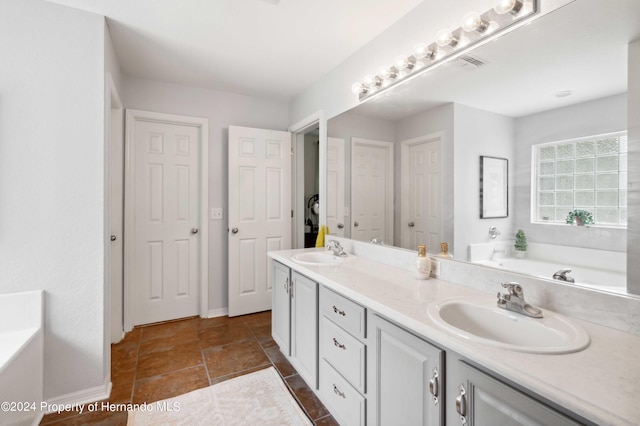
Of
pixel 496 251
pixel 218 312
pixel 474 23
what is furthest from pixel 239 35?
pixel 218 312

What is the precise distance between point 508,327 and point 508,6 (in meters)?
1.34

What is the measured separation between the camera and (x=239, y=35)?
2.15 m

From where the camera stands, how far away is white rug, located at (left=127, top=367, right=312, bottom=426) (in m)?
1.63

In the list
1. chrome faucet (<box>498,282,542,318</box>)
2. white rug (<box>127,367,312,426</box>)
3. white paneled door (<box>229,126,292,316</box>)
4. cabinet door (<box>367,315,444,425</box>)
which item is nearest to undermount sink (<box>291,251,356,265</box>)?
white rug (<box>127,367,312,426</box>)

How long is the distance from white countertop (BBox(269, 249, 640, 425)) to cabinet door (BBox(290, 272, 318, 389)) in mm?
533

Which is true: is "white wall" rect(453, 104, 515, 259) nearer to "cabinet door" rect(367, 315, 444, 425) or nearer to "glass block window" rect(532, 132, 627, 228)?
"glass block window" rect(532, 132, 627, 228)

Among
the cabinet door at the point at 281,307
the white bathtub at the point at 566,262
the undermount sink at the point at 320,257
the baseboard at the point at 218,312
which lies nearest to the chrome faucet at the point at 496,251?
the white bathtub at the point at 566,262

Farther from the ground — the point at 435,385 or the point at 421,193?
the point at 421,193

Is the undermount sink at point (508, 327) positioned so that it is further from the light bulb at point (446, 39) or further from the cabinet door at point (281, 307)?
the light bulb at point (446, 39)

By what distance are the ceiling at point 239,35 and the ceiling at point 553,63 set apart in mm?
701

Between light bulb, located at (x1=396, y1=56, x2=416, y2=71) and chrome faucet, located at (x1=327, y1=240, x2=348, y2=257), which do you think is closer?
light bulb, located at (x1=396, y1=56, x2=416, y2=71)

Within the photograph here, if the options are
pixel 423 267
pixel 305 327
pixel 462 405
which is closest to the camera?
pixel 462 405

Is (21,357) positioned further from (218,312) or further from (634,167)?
(634,167)

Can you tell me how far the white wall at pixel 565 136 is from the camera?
1.02 meters
